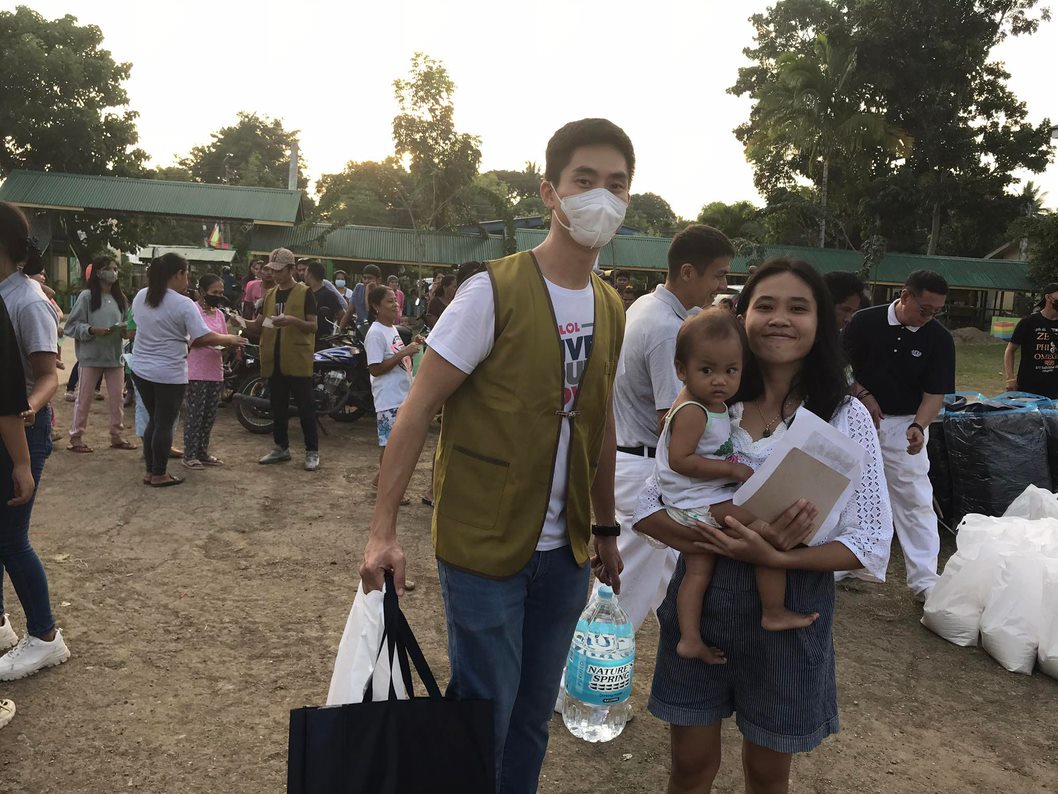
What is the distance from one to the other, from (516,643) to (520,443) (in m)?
0.50

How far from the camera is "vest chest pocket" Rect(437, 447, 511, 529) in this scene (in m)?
1.87

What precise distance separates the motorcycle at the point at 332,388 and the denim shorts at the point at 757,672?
6496mm

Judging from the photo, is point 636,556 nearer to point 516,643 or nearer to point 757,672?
point 757,672

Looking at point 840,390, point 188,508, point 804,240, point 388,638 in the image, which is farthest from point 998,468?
point 804,240

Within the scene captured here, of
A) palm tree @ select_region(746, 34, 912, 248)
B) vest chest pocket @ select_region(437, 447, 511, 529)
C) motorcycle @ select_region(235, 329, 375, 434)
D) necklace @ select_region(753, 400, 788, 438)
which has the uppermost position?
palm tree @ select_region(746, 34, 912, 248)

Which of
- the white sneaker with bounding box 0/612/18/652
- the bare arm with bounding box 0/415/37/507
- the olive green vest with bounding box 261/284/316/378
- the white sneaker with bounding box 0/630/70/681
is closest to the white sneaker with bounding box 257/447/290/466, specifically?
the olive green vest with bounding box 261/284/316/378

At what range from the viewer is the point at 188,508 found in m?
5.62

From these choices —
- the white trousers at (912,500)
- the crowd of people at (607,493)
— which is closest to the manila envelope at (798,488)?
the crowd of people at (607,493)

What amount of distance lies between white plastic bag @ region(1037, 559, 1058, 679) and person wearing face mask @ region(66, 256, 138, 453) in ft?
23.0

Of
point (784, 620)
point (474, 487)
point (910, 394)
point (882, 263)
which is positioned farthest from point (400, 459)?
point (882, 263)

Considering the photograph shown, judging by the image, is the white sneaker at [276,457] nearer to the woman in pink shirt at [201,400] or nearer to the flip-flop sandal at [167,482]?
the woman in pink shirt at [201,400]

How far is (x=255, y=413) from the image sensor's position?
8242 mm

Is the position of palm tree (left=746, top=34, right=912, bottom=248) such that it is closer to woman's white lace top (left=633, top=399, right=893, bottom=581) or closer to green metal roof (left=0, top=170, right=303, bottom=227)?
green metal roof (left=0, top=170, right=303, bottom=227)

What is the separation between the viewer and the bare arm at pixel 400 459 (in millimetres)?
1759
